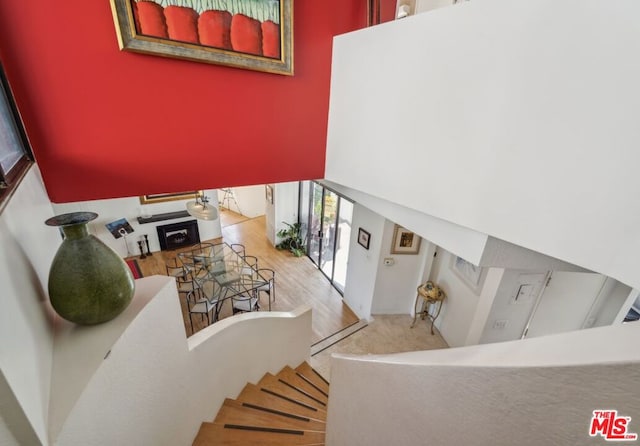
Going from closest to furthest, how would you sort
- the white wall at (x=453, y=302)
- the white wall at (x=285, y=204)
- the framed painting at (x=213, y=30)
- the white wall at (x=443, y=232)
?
1. the framed painting at (x=213, y=30)
2. the white wall at (x=443, y=232)
3. the white wall at (x=453, y=302)
4. the white wall at (x=285, y=204)

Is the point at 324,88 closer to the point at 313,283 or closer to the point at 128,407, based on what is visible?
the point at 128,407

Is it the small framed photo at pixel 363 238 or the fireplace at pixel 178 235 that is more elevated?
the small framed photo at pixel 363 238

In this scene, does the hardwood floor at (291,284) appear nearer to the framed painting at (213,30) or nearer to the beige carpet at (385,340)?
the beige carpet at (385,340)

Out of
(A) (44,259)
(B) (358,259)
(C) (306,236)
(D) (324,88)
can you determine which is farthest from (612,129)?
(C) (306,236)

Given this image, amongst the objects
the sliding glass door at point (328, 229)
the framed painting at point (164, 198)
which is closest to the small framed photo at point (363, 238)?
the sliding glass door at point (328, 229)

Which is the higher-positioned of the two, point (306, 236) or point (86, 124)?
point (86, 124)

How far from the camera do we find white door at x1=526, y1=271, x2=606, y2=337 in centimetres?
305

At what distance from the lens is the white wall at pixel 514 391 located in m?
0.47

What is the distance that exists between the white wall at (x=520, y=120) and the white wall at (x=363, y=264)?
107 inches

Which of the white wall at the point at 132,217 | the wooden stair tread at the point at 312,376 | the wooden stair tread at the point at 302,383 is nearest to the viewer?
the wooden stair tread at the point at 302,383

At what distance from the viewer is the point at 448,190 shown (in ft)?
5.52

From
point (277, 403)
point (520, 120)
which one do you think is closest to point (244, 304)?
point (277, 403)

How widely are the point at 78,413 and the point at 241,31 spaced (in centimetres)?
222

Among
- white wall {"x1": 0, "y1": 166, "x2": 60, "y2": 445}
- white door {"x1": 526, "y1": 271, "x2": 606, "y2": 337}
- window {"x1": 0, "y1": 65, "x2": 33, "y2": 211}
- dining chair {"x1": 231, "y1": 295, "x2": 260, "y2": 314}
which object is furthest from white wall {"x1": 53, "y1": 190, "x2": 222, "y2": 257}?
white door {"x1": 526, "y1": 271, "x2": 606, "y2": 337}
